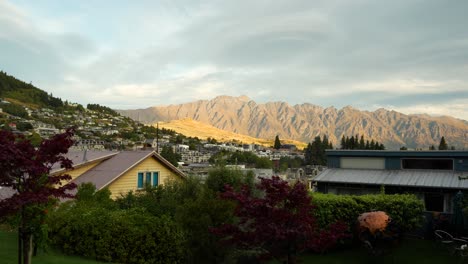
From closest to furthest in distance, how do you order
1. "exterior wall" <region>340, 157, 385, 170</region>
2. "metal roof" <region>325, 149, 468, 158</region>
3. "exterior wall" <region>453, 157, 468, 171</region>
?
"exterior wall" <region>453, 157, 468, 171</region>, "metal roof" <region>325, 149, 468, 158</region>, "exterior wall" <region>340, 157, 385, 170</region>

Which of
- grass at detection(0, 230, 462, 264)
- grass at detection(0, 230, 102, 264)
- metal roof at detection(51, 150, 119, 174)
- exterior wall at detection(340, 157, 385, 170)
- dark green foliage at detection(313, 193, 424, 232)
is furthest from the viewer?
metal roof at detection(51, 150, 119, 174)

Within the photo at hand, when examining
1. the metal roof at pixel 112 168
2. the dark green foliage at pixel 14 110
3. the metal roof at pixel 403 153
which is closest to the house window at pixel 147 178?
the metal roof at pixel 112 168

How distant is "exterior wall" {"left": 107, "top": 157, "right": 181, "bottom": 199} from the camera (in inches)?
976

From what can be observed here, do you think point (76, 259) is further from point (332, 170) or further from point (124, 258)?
point (332, 170)

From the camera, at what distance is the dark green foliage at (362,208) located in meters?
17.8

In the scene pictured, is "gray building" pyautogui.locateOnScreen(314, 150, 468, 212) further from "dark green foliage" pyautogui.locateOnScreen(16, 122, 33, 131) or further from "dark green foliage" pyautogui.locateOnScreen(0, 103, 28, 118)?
"dark green foliage" pyautogui.locateOnScreen(0, 103, 28, 118)

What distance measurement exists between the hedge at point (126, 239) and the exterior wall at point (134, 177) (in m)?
9.92

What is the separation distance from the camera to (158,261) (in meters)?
12.7

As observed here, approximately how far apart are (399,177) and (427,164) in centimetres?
190

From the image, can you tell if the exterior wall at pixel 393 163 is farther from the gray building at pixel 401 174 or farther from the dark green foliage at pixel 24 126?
the dark green foliage at pixel 24 126

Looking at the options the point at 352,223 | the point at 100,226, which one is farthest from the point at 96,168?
the point at 352,223

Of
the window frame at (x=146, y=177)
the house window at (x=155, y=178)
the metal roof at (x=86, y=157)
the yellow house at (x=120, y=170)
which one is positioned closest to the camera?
the yellow house at (x=120, y=170)

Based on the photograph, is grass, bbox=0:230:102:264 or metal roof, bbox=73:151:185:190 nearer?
grass, bbox=0:230:102:264

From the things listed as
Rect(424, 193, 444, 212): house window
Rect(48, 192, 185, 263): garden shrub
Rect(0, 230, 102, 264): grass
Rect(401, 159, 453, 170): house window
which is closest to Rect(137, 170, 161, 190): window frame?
Rect(0, 230, 102, 264): grass
